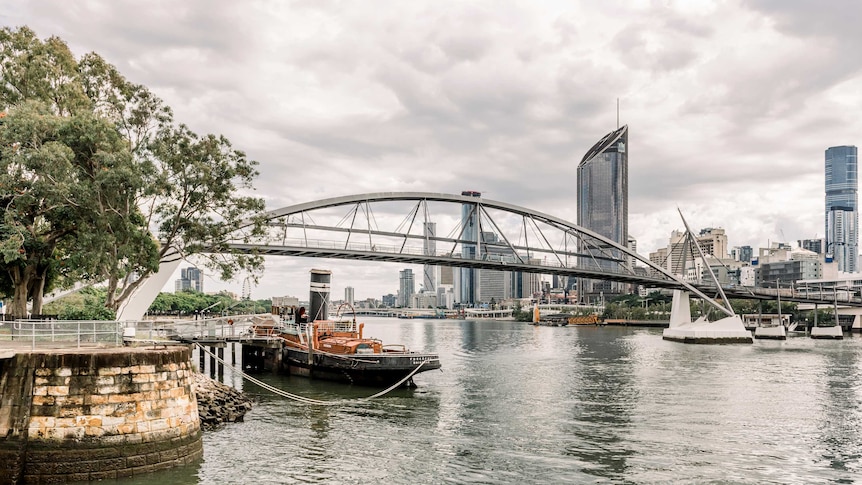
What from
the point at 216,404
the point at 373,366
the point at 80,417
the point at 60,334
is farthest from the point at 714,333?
the point at 80,417

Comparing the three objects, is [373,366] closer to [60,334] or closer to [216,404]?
[216,404]

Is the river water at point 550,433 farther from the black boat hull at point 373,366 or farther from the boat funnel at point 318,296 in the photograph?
the boat funnel at point 318,296

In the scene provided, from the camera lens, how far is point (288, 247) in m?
65.3

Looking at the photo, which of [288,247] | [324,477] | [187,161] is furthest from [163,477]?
[288,247]

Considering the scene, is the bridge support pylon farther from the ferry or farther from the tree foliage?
the tree foliage

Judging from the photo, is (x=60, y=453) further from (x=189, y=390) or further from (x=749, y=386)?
(x=749, y=386)

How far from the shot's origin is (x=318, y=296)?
52.6 meters

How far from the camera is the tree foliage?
2895 cm

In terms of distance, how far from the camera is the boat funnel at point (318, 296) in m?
52.5

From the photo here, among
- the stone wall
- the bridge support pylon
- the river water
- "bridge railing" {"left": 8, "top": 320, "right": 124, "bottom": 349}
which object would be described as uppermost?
"bridge railing" {"left": 8, "top": 320, "right": 124, "bottom": 349}

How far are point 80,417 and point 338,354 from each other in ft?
77.7

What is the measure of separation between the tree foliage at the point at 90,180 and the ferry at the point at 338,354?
7483mm

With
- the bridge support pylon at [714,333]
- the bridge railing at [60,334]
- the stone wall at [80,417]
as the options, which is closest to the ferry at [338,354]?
the bridge railing at [60,334]

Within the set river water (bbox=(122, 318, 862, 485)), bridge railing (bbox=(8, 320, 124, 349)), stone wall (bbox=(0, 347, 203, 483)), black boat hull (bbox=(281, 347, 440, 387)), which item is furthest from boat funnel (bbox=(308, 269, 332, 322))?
stone wall (bbox=(0, 347, 203, 483))
